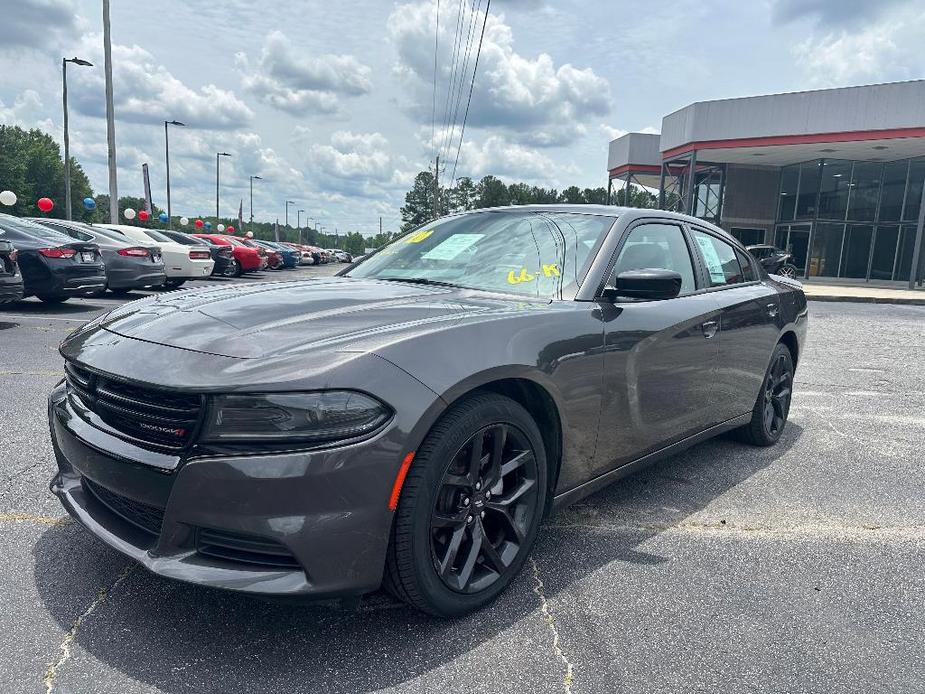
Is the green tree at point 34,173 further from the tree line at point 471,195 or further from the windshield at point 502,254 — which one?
the windshield at point 502,254

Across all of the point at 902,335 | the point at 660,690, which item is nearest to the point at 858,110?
the point at 902,335

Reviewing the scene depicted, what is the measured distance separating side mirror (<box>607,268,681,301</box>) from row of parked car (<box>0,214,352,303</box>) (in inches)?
312

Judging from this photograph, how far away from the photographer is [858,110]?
22.9 m

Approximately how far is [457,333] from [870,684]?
167 centimetres

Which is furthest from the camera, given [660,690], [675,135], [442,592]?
[675,135]

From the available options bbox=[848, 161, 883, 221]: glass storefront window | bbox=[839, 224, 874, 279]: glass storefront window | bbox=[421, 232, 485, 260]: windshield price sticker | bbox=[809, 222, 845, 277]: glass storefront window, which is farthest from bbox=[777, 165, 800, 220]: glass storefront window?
bbox=[421, 232, 485, 260]: windshield price sticker

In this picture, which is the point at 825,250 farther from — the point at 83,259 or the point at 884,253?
the point at 83,259

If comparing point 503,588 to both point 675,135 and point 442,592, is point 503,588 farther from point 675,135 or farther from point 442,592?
point 675,135

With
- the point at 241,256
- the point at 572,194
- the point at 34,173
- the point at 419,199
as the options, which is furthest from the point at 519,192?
the point at 241,256

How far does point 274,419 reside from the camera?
1.92 meters

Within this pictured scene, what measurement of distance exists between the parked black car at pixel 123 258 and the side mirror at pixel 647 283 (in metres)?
10.6

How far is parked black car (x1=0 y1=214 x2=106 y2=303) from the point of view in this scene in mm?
9469

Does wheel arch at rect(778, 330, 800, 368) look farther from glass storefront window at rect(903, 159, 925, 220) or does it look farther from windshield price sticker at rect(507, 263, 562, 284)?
glass storefront window at rect(903, 159, 925, 220)

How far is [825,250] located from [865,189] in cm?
281
